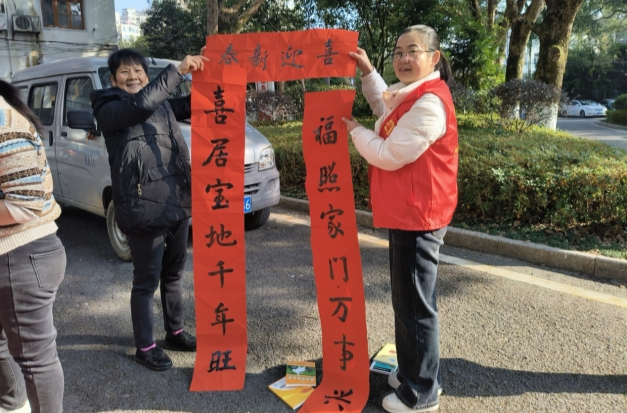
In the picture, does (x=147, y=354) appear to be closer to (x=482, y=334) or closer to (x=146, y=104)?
(x=146, y=104)

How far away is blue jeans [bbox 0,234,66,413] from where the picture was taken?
188 centimetres

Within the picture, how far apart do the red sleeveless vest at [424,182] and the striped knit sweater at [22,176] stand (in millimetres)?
1424

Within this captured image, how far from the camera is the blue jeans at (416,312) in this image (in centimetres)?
227

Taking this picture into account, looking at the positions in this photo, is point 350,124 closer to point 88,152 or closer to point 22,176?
point 22,176

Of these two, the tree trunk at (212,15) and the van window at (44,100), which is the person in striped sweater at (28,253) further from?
the tree trunk at (212,15)

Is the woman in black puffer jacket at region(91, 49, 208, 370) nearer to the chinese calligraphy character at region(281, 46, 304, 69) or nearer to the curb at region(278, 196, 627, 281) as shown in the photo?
the chinese calligraphy character at region(281, 46, 304, 69)

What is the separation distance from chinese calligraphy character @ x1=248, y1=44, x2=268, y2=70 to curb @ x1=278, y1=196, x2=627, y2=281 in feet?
9.98

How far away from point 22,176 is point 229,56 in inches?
52.1

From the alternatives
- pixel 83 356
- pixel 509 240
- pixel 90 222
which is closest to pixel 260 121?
pixel 90 222

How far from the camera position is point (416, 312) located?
7.66 ft

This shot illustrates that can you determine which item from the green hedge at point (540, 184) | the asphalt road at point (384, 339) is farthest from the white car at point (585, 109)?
the asphalt road at point (384, 339)

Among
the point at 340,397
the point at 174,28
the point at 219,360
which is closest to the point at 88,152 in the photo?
the point at 219,360

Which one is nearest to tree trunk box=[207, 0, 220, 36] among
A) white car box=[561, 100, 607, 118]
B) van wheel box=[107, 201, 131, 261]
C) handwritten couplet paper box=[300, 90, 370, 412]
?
van wheel box=[107, 201, 131, 261]

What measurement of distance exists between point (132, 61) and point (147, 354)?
167 cm
